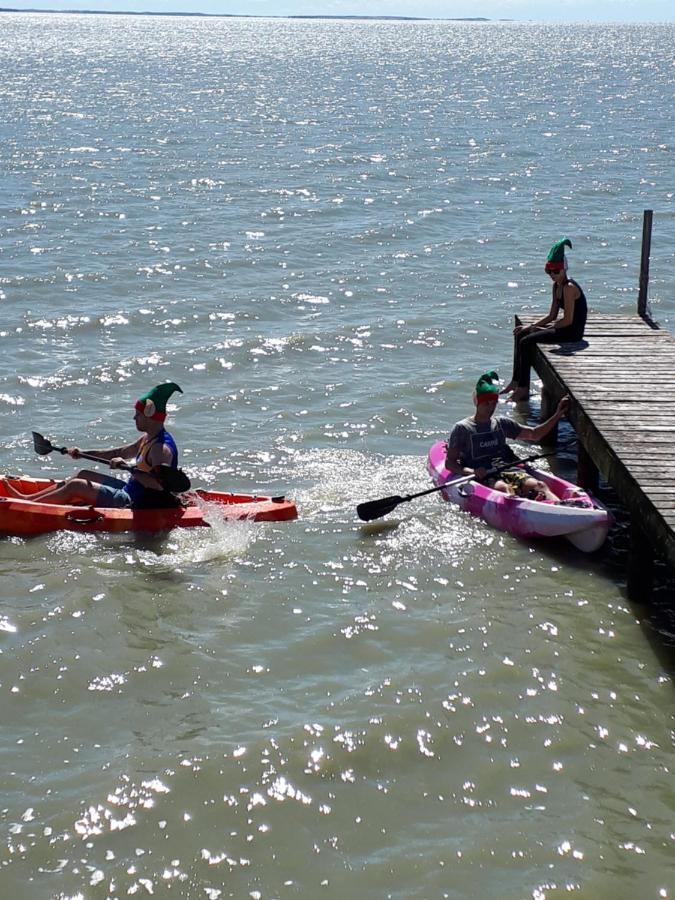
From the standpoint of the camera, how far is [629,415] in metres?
10.5

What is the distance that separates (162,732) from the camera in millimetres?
7875

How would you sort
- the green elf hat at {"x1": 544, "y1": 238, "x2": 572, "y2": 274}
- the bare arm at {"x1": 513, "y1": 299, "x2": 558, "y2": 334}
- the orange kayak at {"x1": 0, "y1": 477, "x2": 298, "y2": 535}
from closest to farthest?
1. the orange kayak at {"x1": 0, "y1": 477, "x2": 298, "y2": 535}
2. the green elf hat at {"x1": 544, "y1": 238, "x2": 572, "y2": 274}
3. the bare arm at {"x1": 513, "y1": 299, "x2": 558, "y2": 334}

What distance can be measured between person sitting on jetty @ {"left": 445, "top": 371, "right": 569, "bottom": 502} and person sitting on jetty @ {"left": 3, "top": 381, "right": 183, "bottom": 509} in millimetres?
2529

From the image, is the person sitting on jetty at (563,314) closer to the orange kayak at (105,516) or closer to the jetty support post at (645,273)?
the jetty support post at (645,273)

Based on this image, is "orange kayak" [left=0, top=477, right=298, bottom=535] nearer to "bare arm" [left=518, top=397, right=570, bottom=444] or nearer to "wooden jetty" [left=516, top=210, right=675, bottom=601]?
"bare arm" [left=518, top=397, right=570, bottom=444]

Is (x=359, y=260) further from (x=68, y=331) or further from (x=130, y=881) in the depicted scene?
(x=130, y=881)

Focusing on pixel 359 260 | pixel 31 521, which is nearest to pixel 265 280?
pixel 359 260

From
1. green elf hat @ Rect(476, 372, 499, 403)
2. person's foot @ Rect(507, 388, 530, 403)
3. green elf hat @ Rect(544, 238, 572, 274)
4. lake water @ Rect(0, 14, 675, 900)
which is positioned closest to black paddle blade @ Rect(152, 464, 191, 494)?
lake water @ Rect(0, 14, 675, 900)

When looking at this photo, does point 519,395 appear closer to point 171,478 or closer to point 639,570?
point 639,570

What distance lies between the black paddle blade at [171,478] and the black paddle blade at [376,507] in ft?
5.00

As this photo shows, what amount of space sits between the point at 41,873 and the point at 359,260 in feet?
50.4

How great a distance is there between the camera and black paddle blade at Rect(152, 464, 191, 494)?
10.5 metres

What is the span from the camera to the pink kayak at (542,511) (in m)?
10.0

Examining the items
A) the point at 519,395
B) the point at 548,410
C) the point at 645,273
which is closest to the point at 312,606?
the point at 548,410
